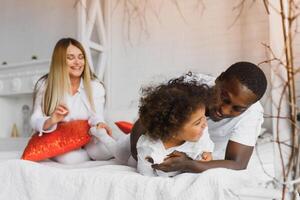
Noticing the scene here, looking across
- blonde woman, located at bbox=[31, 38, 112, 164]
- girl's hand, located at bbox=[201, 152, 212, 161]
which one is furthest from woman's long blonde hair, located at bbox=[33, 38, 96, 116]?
girl's hand, located at bbox=[201, 152, 212, 161]

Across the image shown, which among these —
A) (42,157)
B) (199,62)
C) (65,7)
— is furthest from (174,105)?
(65,7)

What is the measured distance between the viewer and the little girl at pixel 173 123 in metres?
1.02

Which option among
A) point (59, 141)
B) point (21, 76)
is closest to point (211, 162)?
point (59, 141)

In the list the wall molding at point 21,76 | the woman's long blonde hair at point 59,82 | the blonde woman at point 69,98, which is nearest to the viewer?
the blonde woman at point 69,98

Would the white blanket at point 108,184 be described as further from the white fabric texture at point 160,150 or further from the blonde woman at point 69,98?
the blonde woman at point 69,98

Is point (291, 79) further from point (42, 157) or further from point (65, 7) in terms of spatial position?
point (65, 7)

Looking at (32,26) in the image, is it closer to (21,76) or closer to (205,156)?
(21,76)

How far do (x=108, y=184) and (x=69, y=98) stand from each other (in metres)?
0.84

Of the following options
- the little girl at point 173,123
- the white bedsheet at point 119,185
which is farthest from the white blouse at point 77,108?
the little girl at point 173,123

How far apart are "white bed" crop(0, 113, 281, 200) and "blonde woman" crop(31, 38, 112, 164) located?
0.40 meters

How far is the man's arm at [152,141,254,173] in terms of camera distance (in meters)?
1.00

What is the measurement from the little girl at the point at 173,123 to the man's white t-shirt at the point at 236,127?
0.39 feet

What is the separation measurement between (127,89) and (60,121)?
1.26 metres

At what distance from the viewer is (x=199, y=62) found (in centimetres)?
257
